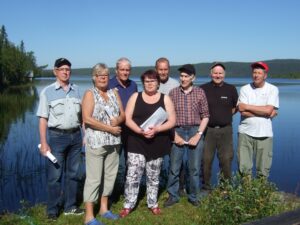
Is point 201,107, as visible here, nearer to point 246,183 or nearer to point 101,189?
point 246,183

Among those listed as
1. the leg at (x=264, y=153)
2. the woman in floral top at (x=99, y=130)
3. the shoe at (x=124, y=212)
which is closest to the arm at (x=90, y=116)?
the woman in floral top at (x=99, y=130)

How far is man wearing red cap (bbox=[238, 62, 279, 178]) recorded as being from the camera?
18.5 ft

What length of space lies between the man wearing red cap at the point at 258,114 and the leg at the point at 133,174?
1597mm

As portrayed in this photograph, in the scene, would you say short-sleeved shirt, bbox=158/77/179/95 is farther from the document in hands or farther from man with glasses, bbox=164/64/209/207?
the document in hands

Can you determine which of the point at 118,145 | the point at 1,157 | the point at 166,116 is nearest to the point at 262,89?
the point at 166,116

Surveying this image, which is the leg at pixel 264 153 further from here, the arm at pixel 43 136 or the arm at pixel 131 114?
the arm at pixel 43 136

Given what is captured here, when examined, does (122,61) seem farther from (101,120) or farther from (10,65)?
(10,65)

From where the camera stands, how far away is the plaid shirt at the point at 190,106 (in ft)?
18.0

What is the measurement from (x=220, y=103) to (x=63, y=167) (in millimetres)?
2561

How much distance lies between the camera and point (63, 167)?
5.18 m

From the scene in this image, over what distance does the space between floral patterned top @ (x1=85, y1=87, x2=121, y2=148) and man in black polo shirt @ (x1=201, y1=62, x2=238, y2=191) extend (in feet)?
5.66

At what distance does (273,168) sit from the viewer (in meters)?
10.9

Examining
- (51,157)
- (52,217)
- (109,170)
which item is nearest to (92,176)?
(109,170)

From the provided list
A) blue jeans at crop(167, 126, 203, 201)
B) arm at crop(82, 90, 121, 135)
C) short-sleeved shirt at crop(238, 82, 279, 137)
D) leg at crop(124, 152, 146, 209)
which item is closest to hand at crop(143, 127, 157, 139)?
leg at crop(124, 152, 146, 209)
